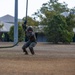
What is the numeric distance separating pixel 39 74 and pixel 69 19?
4953 centimetres

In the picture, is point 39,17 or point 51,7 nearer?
point 39,17

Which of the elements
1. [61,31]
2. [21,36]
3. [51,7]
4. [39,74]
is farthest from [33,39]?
[51,7]

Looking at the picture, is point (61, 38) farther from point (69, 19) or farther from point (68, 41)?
point (69, 19)

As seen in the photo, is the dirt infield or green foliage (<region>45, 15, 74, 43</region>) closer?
the dirt infield

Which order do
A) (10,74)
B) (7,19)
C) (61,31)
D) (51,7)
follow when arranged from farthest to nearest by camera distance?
(7,19) → (51,7) → (61,31) → (10,74)

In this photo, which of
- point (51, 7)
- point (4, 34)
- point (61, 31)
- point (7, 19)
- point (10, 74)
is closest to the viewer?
point (10, 74)

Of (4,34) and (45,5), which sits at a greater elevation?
(45,5)

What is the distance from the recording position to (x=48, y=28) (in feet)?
180

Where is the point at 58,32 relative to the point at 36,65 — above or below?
below

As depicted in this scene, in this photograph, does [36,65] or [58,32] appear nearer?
[36,65]

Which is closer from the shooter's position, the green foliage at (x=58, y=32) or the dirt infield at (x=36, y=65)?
the dirt infield at (x=36, y=65)

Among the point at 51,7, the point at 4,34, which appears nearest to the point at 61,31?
the point at 4,34

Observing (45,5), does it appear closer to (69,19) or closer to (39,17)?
(39,17)

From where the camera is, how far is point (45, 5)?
86.6 metres
